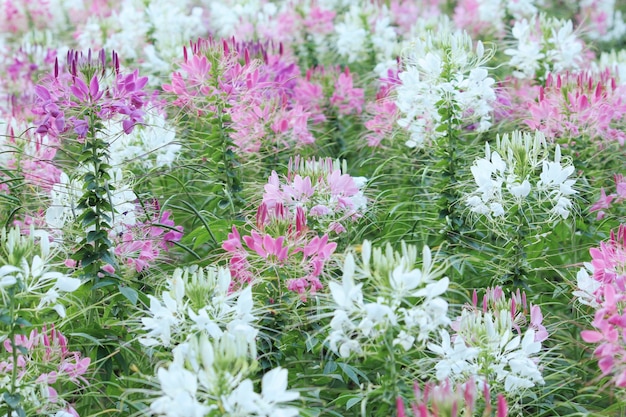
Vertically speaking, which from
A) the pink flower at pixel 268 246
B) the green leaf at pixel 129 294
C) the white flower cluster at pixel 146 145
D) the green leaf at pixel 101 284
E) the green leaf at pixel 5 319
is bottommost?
the green leaf at pixel 129 294

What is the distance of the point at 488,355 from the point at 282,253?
59 cm

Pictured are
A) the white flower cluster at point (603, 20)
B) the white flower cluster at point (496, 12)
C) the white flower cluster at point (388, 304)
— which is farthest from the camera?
the white flower cluster at point (603, 20)

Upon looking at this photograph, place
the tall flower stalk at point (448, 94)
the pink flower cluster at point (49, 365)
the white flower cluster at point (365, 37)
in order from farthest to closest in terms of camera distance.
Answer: the white flower cluster at point (365, 37) < the tall flower stalk at point (448, 94) < the pink flower cluster at point (49, 365)

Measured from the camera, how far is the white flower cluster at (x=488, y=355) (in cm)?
222

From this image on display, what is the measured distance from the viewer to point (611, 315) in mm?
2137

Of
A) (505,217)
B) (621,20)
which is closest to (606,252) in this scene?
(505,217)

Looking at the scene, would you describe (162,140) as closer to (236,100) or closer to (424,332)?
(236,100)

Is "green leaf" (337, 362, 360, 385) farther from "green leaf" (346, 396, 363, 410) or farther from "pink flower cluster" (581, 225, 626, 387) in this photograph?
"pink flower cluster" (581, 225, 626, 387)

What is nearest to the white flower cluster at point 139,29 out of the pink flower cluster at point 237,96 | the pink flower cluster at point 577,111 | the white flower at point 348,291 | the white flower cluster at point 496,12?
the pink flower cluster at point 237,96

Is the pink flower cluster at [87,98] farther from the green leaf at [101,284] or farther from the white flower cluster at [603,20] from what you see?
the white flower cluster at [603,20]

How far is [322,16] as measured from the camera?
203 inches

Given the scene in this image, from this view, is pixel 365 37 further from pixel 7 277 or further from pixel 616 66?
pixel 7 277

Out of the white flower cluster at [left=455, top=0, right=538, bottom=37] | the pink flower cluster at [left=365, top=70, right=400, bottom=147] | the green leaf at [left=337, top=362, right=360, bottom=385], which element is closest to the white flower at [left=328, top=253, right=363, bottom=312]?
the green leaf at [left=337, top=362, right=360, bottom=385]

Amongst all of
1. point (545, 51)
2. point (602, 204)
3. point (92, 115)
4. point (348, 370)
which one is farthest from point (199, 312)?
point (545, 51)
